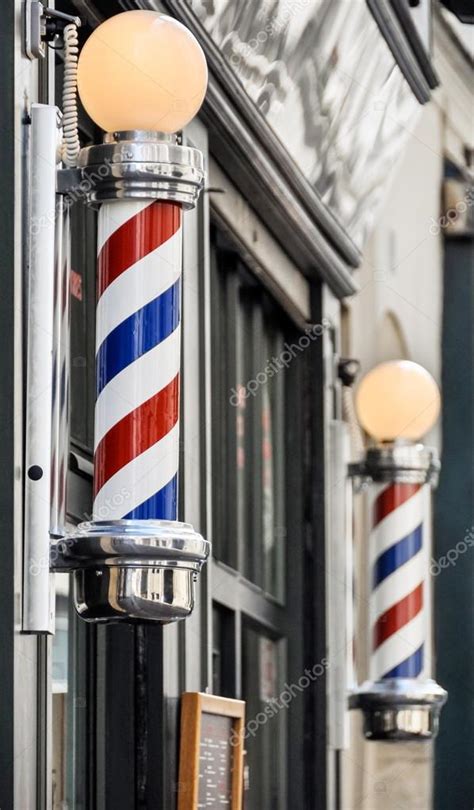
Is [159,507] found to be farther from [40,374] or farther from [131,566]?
[40,374]

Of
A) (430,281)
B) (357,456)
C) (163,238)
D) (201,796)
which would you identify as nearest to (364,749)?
(357,456)

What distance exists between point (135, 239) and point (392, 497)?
3301 millimetres

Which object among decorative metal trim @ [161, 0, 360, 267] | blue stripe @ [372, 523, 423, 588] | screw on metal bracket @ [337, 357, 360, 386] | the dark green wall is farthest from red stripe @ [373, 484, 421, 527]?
the dark green wall

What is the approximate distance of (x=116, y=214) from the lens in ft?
10.6

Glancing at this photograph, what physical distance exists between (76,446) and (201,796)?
880mm

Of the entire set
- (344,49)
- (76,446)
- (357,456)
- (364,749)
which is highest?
(344,49)

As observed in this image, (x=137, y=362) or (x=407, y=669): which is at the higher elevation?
(x=137, y=362)

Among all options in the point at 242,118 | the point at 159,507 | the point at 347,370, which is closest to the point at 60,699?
the point at 159,507

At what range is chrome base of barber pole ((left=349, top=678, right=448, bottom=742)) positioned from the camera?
600 centimetres

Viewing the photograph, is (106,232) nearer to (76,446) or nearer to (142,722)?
(76,446)

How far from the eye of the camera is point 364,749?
8898 millimetres

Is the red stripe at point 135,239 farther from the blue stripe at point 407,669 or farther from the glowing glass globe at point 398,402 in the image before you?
the blue stripe at point 407,669

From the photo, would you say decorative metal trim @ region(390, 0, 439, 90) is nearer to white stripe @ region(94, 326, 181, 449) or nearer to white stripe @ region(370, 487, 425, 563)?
white stripe @ region(370, 487, 425, 563)

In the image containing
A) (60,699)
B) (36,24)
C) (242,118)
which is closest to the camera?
(36,24)
